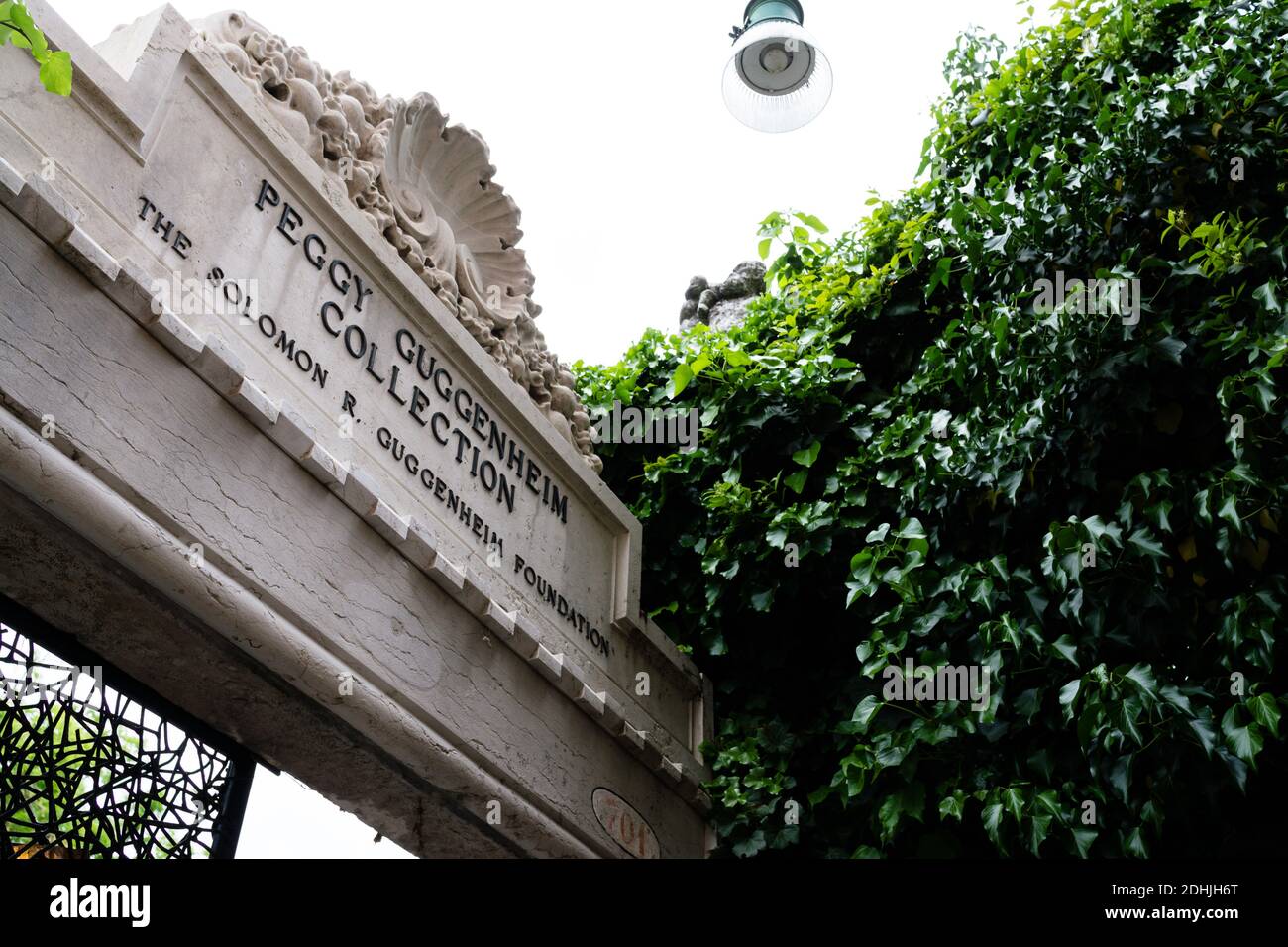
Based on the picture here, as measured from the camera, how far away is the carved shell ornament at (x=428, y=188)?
6008 mm

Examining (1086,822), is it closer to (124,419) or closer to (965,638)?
(965,638)

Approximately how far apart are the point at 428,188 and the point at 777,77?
10.1 feet

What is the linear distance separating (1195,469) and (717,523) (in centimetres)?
292

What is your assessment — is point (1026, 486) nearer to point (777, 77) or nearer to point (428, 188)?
point (428, 188)

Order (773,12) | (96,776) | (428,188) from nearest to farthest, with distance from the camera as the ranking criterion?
(96,776)
(428,188)
(773,12)

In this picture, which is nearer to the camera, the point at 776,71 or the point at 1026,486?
the point at 1026,486

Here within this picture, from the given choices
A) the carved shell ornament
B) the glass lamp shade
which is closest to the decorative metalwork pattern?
the carved shell ornament

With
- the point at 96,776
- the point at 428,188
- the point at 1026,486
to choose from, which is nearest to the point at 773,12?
the point at 428,188

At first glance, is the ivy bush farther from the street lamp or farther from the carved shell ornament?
the street lamp

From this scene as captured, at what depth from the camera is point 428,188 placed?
7293 millimetres

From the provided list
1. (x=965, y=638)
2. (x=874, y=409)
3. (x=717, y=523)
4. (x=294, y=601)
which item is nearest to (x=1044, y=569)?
(x=965, y=638)

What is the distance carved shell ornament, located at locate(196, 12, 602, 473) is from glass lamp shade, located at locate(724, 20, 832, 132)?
2.40 m

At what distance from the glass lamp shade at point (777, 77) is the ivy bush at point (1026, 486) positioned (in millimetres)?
1178

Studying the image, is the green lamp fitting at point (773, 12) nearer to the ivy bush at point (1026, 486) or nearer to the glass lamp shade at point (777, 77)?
the glass lamp shade at point (777, 77)
